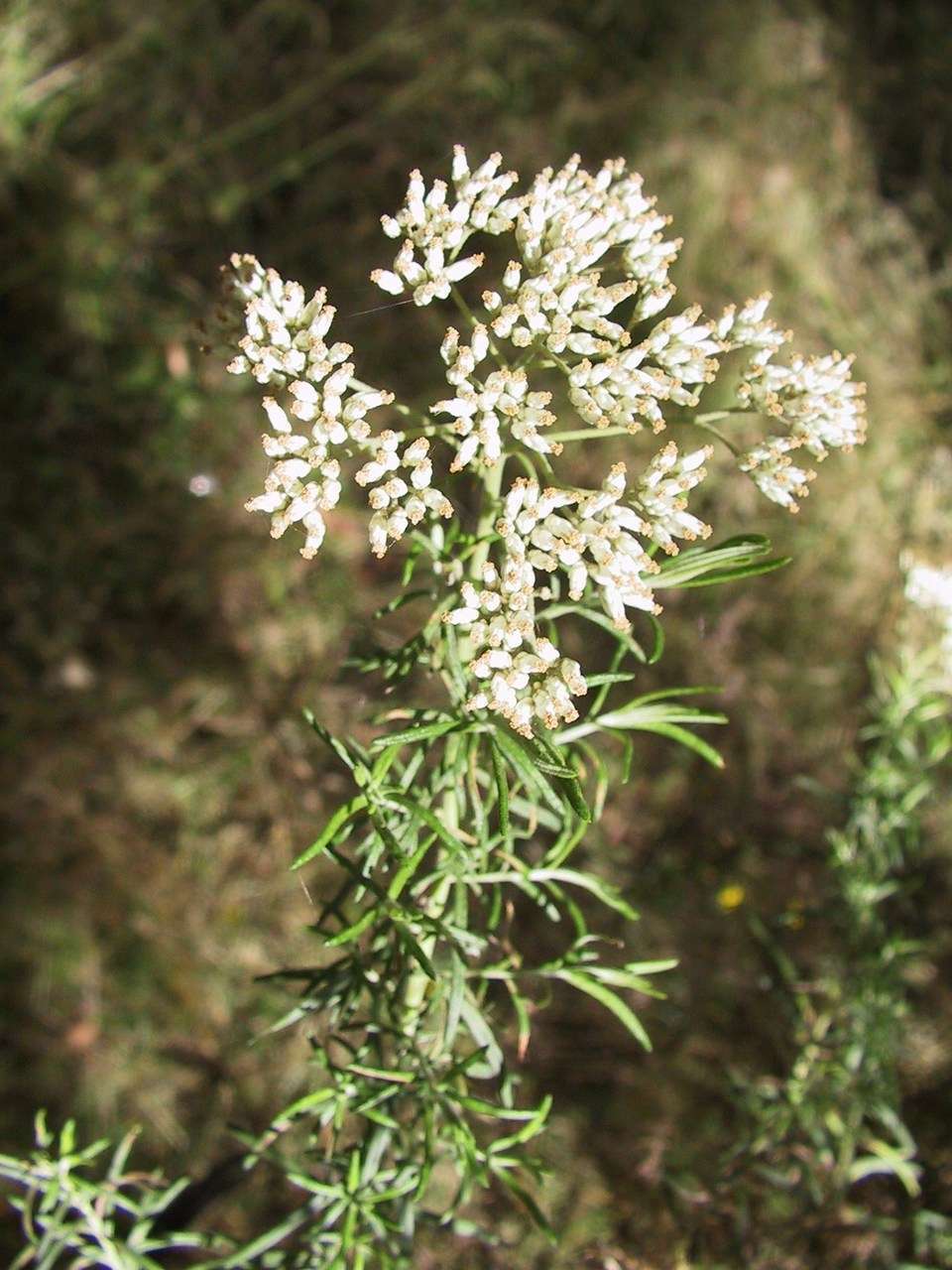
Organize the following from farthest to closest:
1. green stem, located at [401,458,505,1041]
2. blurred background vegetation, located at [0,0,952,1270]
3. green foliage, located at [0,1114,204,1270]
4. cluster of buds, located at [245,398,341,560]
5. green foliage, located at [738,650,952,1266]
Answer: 1. blurred background vegetation, located at [0,0,952,1270]
2. green foliage, located at [738,650,952,1266]
3. green foliage, located at [0,1114,204,1270]
4. green stem, located at [401,458,505,1041]
5. cluster of buds, located at [245,398,341,560]

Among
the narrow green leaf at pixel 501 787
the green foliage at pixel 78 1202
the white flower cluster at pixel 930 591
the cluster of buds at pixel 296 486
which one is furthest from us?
the white flower cluster at pixel 930 591

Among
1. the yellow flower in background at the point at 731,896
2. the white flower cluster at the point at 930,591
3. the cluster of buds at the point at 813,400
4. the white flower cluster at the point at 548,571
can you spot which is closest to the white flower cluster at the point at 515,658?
the white flower cluster at the point at 548,571

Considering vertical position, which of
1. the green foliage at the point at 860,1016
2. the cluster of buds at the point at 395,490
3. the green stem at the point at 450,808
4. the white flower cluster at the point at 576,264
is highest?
the white flower cluster at the point at 576,264

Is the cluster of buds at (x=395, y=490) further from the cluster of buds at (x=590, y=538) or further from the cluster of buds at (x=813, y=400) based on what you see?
the cluster of buds at (x=813, y=400)

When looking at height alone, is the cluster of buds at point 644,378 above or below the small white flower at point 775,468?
above

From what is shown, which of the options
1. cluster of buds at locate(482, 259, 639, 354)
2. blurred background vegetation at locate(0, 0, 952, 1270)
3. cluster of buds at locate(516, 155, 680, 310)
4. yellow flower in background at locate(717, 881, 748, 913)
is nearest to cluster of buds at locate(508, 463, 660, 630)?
cluster of buds at locate(482, 259, 639, 354)

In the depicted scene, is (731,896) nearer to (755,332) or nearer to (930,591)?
(930,591)

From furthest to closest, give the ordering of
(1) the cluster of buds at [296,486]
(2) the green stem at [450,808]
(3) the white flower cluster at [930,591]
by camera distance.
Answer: (3) the white flower cluster at [930,591] → (2) the green stem at [450,808] → (1) the cluster of buds at [296,486]

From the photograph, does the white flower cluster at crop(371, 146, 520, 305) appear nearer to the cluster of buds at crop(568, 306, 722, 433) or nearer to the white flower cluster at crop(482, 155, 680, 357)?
the white flower cluster at crop(482, 155, 680, 357)
